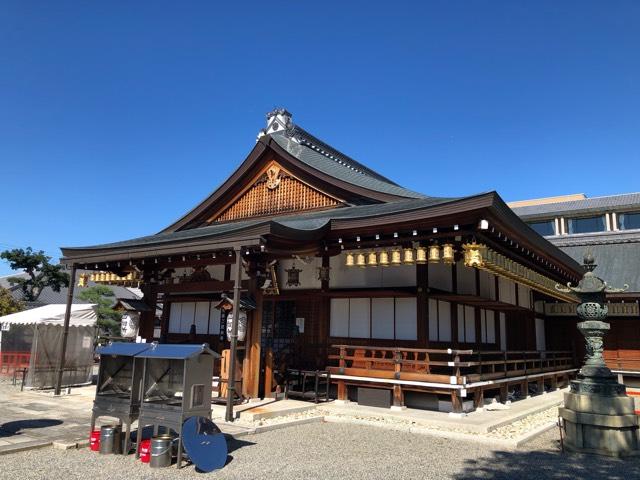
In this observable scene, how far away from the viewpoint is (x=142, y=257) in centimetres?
1317

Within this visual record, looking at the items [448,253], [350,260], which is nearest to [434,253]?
[448,253]

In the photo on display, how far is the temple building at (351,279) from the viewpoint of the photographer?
10961mm

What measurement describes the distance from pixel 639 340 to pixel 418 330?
1375cm

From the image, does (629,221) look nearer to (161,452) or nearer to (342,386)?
(342,386)

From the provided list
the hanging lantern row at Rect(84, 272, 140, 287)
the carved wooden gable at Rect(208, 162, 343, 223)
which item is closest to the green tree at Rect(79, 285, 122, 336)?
the hanging lantern row at Rect(84, 272, 140, 287)

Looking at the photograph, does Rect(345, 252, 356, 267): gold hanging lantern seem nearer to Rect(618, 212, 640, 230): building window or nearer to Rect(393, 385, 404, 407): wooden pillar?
Rect(393, 385, 404, 407): wooden pillar

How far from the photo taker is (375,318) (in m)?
12.9

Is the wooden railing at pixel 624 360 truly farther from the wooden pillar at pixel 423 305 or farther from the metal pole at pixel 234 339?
the metal pole at pixel 234 339

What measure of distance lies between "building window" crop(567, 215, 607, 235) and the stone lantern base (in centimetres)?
2205

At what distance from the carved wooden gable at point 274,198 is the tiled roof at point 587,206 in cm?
1887

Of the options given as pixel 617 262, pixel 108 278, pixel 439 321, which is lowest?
pixel 439 321

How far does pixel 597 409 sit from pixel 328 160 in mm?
12941

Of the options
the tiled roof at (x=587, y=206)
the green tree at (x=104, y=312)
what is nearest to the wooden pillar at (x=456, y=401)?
the tiled roof at (x=587, y=206)

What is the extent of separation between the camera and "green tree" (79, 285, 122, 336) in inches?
1244
